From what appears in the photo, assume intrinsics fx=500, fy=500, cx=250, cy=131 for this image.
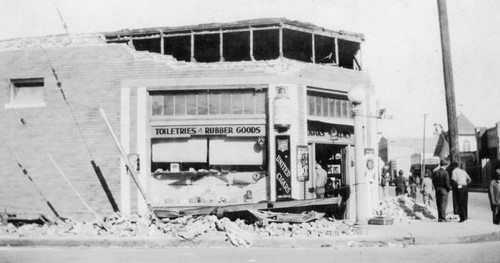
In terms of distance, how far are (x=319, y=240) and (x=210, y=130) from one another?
5.39m

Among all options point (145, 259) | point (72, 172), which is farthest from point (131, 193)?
point (145, 259)

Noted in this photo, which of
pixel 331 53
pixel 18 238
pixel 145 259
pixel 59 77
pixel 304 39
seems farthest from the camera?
pixel 331 53

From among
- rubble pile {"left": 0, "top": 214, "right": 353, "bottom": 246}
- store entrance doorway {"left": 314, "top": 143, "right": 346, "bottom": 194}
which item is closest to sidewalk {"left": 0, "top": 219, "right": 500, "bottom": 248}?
rubble pile {"left": 0, "top": 214, "right": 353, "bottom": 246}

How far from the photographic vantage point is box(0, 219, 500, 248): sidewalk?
35.9ft

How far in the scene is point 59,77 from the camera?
51.5 ft

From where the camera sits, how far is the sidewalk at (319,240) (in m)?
10.9

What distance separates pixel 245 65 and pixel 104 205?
599cm

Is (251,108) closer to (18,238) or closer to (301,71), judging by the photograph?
(301,71)

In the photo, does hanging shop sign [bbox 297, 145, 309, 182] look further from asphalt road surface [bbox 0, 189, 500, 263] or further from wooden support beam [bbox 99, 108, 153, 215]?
wooden support beam [bbox 99, 108, 153, 215]

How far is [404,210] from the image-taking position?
17.8 metres

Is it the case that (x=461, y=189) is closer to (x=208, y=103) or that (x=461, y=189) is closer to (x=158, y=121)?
(x=208, y=103)

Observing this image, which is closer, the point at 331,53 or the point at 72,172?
the point at 72,172

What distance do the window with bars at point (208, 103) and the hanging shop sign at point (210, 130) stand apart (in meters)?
0.42

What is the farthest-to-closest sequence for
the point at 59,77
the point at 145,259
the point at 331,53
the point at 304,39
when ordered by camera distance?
the point at 331,53
the point at 304,39
the point at 59,77
the point at 145,259
